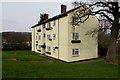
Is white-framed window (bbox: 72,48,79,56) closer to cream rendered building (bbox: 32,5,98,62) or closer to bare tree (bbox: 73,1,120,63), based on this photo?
cream rendered building (bbox: 32,5,98,62)

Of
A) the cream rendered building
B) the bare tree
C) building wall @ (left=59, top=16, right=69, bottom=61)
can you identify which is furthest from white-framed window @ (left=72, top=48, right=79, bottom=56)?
the bare tree

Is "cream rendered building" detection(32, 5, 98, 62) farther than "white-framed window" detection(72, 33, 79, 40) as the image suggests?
No

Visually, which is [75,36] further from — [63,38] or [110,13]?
[110,13]

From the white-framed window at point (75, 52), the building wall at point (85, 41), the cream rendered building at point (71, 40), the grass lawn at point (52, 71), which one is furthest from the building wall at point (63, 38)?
the grass lawn at point (52, 71)

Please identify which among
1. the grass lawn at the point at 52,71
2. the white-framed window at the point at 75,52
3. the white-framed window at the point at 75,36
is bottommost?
the grass lawn at the point at 52,71

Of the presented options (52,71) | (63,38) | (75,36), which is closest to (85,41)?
(75,36)

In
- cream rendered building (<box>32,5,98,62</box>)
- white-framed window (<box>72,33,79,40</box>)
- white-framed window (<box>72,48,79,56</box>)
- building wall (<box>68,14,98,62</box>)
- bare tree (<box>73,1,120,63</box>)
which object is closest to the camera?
bare tree (<box>73,1,120,63</box>)

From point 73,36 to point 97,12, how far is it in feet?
19.1

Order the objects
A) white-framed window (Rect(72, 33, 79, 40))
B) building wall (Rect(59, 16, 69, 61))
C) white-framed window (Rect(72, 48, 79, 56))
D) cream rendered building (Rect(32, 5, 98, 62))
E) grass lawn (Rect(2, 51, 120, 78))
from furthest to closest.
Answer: white-framed window (Rect(72, 33, 79, 40)) → white-framed window (Rect(72, 48, 79, 56)) → building wall (Rect(59, 16, 69, 61)) → cream rendered building (Rect(32, 5, 98, 62)) → grass lawn (Rect(2, 51, 120, 78))

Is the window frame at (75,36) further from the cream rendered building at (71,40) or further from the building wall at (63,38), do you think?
the building wall at (63,38)

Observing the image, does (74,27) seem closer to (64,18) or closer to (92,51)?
(64,18)

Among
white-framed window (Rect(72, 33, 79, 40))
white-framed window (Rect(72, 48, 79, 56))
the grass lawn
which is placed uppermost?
white-framed window (Rect(72, 33, 79, 40))

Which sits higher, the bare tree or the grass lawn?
the bare tree

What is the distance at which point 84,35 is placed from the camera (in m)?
21.8
